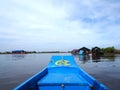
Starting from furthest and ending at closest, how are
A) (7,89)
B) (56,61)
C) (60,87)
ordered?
(56,61), (7,89), (60,87)

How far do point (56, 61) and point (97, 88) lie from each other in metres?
7.50

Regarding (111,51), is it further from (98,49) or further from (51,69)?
(51,69)

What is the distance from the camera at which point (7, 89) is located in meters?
10.3

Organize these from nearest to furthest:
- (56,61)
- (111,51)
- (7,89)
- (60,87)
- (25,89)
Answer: (25,89), (60,87), (7,89), (56,61), (111,51)

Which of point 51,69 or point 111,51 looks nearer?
point 51,69

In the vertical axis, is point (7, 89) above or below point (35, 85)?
below

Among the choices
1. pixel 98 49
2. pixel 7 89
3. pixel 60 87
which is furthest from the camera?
pixel 98 49


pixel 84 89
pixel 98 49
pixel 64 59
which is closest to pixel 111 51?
pixel 98 49

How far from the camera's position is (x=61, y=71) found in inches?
444

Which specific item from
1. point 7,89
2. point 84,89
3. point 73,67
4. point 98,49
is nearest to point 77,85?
point 84,89

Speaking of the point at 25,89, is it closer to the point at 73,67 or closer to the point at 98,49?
the point at 73,67

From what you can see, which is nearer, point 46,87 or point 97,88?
point 97,88

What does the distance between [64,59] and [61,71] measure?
2877 millimetres

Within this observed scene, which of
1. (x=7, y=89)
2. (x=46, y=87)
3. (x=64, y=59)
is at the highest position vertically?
(x=64, y=59)
